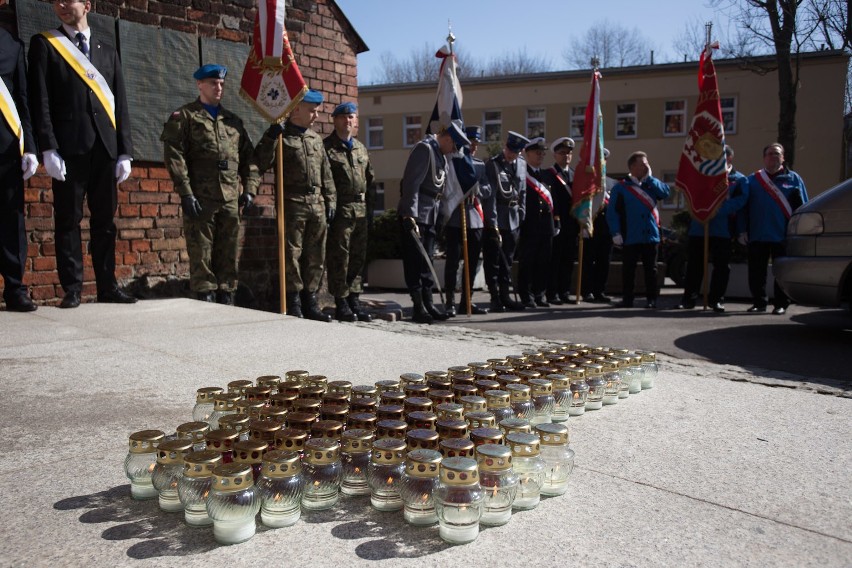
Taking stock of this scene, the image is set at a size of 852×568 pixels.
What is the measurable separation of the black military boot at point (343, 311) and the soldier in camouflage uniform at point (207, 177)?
1.10 m

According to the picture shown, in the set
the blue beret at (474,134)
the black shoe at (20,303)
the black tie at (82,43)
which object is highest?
the black tie at (82,43)

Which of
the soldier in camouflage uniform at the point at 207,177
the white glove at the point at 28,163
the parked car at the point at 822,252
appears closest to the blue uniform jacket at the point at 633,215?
the parked car at the point at 822,252

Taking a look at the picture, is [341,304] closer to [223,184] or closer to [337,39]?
[223,184]

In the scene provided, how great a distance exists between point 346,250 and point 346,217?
1.07 feet

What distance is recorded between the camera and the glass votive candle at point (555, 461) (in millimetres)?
1962

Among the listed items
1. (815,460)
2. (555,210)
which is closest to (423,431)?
(815,460)

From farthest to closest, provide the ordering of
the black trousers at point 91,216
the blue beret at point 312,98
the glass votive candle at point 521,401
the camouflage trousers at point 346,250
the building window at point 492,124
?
the building window at point 492,124
the camouflage trousers at point 346,250
the blue beret at point 312,98
the black trousers at point 91,216
the glass votive candle at point 521,401

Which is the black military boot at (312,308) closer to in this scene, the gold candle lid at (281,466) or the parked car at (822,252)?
the parked car at (822,252)

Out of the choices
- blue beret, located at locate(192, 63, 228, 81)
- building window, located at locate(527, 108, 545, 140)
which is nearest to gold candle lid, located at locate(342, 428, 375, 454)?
blue beret, located at locate(192, 63, 228, 81)

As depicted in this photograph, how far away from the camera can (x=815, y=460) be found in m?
2.29

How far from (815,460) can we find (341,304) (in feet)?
17.1

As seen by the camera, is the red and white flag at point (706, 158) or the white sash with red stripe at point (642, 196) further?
the white sash with red stripe at point (642, 196)

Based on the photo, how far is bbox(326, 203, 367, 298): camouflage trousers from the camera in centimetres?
710

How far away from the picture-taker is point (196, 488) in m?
1.74
